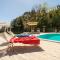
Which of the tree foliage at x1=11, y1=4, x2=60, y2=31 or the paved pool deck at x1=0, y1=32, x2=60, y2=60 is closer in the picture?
the paved pool deck at x1=0, y1=32, x2=60, y2=60

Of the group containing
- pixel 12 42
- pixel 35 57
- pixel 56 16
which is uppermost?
pixel 56 16

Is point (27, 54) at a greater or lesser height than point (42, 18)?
lesser

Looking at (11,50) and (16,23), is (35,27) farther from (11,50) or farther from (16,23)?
(11,50)

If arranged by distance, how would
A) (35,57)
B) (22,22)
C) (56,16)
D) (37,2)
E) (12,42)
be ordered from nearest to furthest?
1. (35,57)
2. (12,42)
3. (56,16)
4. (22,22)
5. (37,2)

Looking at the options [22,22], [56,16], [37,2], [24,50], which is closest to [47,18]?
[56,16]

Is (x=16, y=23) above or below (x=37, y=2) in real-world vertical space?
below

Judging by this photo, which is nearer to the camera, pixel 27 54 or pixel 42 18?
pixel 27 54

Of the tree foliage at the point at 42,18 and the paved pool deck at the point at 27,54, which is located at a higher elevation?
the tree foliage at the point at 42,18

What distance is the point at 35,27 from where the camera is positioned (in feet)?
100

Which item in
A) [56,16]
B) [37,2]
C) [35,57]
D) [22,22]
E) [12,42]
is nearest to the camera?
[35,57]

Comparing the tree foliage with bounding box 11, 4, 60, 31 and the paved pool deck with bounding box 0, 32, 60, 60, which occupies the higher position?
the tree foliage with bounding box 11, 4, 60, 31

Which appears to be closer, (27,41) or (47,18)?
(27,41)

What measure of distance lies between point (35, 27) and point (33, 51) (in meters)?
21.2

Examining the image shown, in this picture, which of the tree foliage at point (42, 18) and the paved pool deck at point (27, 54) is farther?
the tree foliage at point (42, 18)
